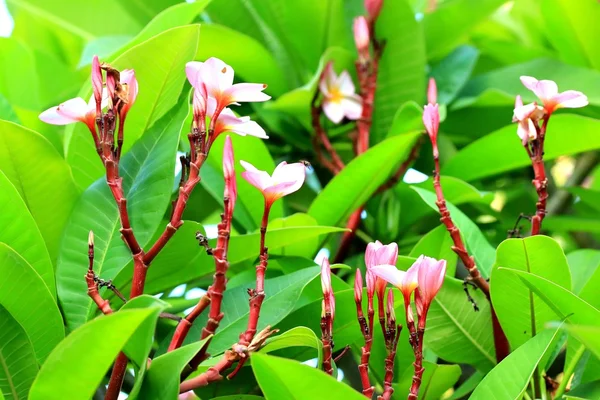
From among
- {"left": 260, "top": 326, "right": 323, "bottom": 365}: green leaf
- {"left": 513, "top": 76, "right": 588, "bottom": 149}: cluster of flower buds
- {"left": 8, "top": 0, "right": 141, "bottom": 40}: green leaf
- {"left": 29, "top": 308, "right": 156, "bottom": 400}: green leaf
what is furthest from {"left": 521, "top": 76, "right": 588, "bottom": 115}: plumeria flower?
{"left": 8, "top": 0, "right": 141, "bottom": 40}: green leaf

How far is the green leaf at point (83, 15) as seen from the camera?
51.0 inches

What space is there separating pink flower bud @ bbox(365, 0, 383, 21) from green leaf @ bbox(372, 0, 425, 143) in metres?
0.02

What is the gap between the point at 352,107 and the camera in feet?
3.50

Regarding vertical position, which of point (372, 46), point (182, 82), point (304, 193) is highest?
point (372, 46)

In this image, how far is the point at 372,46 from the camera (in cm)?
112

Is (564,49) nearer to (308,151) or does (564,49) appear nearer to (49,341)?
(308,151)

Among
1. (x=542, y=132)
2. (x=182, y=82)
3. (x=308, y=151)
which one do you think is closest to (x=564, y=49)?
(x=308, y=151)

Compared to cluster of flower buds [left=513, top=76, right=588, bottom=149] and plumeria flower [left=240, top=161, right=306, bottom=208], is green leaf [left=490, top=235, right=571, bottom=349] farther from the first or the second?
plumeria flower [left=240, top=161, right=306, bottom=208]

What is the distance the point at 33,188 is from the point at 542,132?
1.77 feet

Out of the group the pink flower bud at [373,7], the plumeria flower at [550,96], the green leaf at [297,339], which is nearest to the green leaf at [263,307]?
the green leaf at [297,339]

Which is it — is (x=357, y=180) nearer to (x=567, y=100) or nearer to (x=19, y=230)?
(x=567, y=100)

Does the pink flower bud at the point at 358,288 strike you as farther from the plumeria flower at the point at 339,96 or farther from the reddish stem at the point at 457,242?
the plumeria flower at the point at 339,96

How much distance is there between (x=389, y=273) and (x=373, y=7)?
24.5 inches

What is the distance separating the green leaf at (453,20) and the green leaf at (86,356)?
91cm
